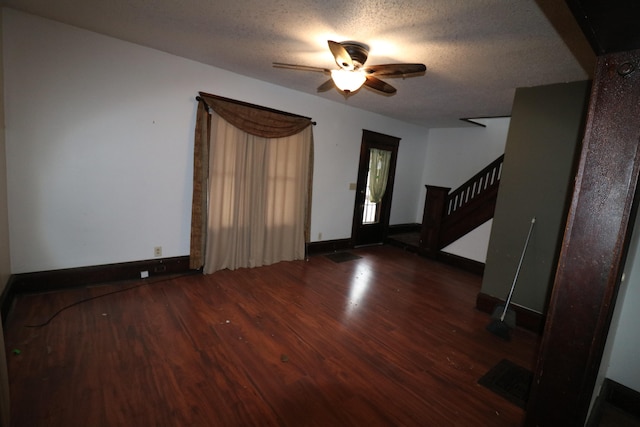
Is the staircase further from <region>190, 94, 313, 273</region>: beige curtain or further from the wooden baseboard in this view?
<region>190, 94, 313, 273</region>: beige curtain

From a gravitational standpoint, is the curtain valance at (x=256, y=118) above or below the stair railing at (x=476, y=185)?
above

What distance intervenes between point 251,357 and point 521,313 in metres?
2.85

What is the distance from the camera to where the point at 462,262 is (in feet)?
15.4

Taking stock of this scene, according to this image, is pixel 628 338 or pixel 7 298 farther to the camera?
pixel 7 298

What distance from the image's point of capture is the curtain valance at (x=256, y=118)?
132 inches

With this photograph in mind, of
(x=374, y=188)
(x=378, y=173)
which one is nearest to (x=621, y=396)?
(x=374, y=188)

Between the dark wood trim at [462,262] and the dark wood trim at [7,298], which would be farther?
the dark wood trim at [462,262]

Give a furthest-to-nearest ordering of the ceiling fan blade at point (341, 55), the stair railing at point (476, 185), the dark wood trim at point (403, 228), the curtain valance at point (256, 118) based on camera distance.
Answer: the dark wood trim at point (403, 228) < the stair railing at point (476, 185) < the curtain valance at point (256, 118) < the ceiling fan blade at point (341, 55)

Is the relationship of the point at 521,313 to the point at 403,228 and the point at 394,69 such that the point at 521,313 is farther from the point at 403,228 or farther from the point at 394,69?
the point at 403,228

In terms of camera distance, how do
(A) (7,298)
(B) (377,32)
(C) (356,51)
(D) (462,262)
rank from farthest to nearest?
(D) (462,262) < (A) (7,298) < (C) (356,51) < (B) (377,32)

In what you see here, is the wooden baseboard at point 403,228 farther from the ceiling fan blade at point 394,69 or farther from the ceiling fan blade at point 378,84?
the ceiling fan blade at point 394,69

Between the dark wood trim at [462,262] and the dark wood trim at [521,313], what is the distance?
4.36 ft

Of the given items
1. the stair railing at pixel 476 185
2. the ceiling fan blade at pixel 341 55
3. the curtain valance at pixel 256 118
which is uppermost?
the ceiling fan blade at pixel 341 55

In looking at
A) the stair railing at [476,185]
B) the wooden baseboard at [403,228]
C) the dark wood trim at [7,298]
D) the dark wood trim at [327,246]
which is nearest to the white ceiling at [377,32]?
the stair railing at [476,185]
